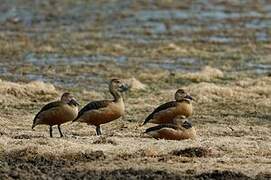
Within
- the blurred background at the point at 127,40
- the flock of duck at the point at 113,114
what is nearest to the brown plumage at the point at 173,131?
the flock of duck at the point at 113,114

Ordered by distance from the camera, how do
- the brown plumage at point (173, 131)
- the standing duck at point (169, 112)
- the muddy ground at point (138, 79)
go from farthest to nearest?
the standing duck at point (169, 112)
the brown plumage at point (173, 131)
the muddy ground at point (138, 79)

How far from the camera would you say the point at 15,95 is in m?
24.0

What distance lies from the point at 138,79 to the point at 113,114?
1117 cm

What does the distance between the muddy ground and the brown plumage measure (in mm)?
356

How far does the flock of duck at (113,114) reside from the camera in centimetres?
1722

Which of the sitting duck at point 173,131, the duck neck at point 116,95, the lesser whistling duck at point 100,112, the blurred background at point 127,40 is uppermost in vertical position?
the duck neck at point 116,95

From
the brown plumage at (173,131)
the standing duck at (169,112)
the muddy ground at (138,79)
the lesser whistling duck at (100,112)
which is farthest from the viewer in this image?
the standing duck at (169,112)

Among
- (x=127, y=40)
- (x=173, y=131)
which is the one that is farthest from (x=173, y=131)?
(x=127, y=40)

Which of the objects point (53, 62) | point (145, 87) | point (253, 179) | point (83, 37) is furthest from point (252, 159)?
point (83, 37)

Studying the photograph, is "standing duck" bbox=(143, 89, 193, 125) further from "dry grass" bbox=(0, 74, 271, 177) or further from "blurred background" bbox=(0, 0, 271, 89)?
"blurred background" bbox=(0, 0, 271, 89)

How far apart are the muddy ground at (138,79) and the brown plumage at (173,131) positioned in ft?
1.17

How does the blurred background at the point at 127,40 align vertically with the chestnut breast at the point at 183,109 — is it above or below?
below

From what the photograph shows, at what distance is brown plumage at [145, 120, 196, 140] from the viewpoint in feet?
56.0

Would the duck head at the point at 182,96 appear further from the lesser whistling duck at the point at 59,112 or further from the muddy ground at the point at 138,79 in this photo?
the lesser whistling duck at the point at 59,112
